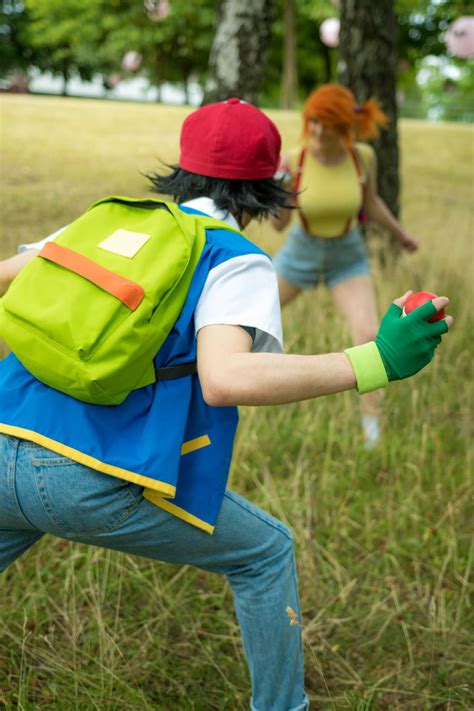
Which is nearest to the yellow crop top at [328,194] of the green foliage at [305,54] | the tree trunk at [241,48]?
the tree trunk at [241,48]

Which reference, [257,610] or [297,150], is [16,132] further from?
[257,610]

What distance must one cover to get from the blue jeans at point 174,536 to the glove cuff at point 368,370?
0.48 meters

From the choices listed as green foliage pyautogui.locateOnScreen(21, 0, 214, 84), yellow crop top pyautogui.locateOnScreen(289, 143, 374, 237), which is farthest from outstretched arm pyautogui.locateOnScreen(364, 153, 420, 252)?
green foliage pyautogui.locateOnScreen(21, 0, 214, 84)

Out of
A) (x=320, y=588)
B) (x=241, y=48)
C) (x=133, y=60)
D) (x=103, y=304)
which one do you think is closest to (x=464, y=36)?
(x=241, y=48)

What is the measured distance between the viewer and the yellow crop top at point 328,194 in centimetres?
420

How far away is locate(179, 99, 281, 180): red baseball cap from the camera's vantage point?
72.9 inches

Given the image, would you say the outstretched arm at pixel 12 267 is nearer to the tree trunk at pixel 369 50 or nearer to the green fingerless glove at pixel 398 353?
the green fingerless glove at pixel 398 353

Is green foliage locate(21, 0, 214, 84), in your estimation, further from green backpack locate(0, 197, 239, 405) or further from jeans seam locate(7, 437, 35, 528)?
jeans seam locate(7, 437, 35, 528)

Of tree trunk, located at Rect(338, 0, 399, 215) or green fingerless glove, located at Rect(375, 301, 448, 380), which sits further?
tree trunk, located at Rect(338, 0, 399, 215)

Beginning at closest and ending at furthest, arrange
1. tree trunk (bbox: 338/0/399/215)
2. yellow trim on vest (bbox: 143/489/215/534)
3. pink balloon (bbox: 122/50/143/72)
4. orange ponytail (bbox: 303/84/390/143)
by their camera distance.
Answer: yellow trim on vest (bbox: 143/489/215/534), orange ponytail (bbox: 303/84/390/143), tree trunk (bbox: 338/0/399/215), pink balloon (bbox: 122/50/143/72)

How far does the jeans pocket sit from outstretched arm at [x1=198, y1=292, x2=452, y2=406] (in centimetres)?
31

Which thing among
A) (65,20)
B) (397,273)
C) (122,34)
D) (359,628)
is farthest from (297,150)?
(65,20)

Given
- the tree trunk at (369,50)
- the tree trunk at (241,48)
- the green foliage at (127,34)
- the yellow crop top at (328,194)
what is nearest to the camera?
the yellow crop top at (328,194)

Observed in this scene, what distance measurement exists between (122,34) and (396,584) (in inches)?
1133
